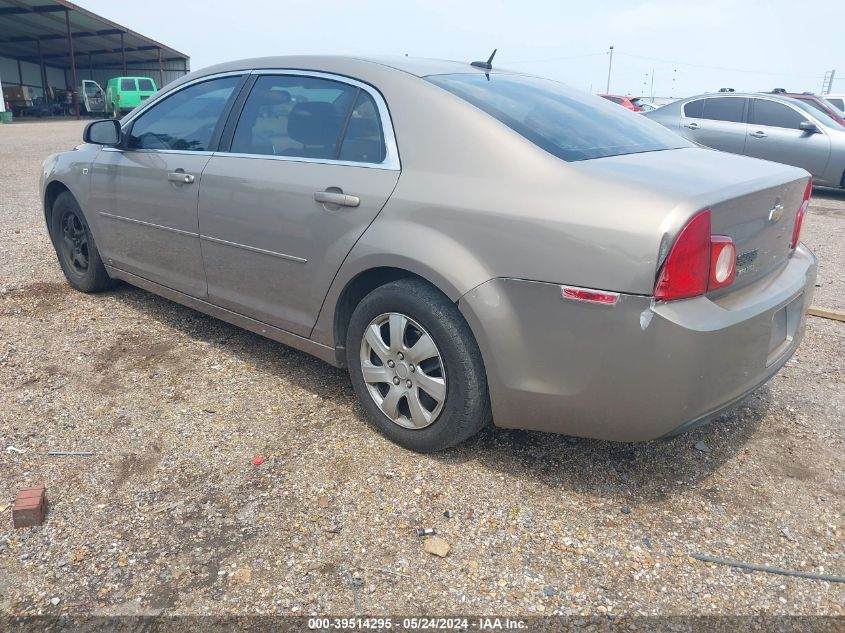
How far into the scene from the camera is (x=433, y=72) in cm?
299

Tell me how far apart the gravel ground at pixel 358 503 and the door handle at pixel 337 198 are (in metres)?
1.03

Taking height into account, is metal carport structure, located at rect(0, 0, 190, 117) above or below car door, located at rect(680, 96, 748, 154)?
above

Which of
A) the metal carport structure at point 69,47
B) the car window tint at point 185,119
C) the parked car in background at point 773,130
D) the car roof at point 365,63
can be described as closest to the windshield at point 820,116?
the parked car in background at point 773,130

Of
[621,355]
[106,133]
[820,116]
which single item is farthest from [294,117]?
[820,116]

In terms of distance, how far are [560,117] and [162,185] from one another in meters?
2.28

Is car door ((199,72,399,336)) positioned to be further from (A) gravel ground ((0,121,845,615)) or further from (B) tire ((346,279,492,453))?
(A) gravel ground ((0,121,845,615))

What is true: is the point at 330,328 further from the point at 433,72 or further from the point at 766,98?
the point at 766,98

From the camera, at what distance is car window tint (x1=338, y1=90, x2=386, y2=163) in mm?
2828

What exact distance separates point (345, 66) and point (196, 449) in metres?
1.89

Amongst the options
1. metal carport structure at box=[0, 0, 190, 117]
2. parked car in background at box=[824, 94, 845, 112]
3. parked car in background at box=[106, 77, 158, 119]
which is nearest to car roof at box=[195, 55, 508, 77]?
parked car in background at box=[824, 94, 845, 112]

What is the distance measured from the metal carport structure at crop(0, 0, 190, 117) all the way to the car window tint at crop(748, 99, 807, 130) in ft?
87.5

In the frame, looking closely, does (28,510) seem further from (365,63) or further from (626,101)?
(626,101)

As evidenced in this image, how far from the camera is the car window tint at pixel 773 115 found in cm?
968

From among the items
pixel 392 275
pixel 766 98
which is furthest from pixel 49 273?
pixel 766 98
